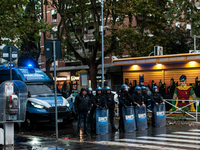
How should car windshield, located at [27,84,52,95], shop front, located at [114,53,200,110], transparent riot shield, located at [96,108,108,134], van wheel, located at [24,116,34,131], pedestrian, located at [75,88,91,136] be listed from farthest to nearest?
1. shop front, located at [114,53,200,110]
2. car windshield, located at [27,84,52,95]
3. van wheel, located at [24,116,34,131]
4. transparent riot shield, located at [96,108,108,134]
5. pedestrian, located at [75,88,91,136]

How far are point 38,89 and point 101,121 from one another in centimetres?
402

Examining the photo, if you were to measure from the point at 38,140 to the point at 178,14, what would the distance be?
60.7 ft

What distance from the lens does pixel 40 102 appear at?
13.0 meters

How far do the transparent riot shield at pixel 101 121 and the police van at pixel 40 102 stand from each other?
2330 millimetres

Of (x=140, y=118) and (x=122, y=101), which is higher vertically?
(x=122, y=101)

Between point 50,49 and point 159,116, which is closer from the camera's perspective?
point 50,49

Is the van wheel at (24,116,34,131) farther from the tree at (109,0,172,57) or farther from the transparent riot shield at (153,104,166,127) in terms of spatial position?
the tree at (109,0,172,57)

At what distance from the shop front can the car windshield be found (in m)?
5.84

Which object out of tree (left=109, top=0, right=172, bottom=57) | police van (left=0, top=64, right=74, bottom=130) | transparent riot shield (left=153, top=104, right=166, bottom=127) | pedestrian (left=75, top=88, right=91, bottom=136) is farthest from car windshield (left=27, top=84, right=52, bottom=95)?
tree (left=109, top=0, right=172, bottom=57)

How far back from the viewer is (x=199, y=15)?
2444 centimetres

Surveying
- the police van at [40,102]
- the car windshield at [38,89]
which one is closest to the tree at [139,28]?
the police van at [40,102]

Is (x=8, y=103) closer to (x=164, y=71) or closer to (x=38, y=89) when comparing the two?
(x=38, y=89)

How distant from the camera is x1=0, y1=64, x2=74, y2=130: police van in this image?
42.1ft

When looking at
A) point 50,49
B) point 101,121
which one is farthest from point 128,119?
point 50,49
